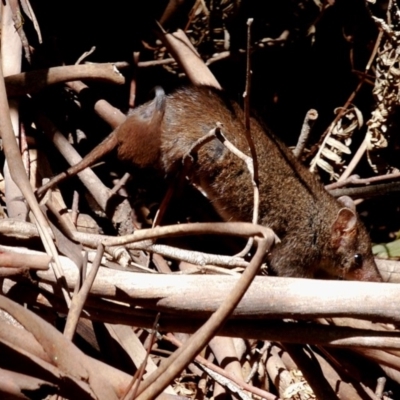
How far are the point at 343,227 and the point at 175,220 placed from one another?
43.5 inches

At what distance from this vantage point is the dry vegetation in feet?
6.69

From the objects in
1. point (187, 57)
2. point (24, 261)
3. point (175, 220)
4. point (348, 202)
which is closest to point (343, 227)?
point (348, 202)

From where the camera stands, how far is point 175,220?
4.07m

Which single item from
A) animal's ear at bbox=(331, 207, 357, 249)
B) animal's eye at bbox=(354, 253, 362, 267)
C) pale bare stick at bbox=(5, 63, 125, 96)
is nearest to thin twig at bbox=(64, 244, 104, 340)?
pale bare stick at bbox=(5, 63, 125, 96)

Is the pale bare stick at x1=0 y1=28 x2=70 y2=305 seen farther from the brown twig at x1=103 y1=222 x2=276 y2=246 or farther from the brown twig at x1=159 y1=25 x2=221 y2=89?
the brown twig at x1=159 y1=25 x2=221 y2=89

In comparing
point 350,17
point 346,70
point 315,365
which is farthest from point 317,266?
point 315,365

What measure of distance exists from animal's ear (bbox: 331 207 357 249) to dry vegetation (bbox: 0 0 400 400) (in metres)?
0.18

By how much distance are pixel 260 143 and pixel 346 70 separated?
1.10 meters

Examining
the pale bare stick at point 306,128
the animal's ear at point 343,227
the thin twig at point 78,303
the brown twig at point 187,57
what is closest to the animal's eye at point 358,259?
the animal's ear at point 343,227

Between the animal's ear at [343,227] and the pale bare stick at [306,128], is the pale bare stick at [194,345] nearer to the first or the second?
the pale bare stick at [306,128]

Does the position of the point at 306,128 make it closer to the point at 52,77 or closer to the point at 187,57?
the point at 187,57

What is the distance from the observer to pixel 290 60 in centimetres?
486

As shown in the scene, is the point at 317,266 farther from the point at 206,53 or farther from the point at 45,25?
the point at 45,25

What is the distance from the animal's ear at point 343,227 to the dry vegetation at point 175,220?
6.9 inches
